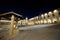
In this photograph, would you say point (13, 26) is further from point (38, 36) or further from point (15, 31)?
point (38, 36)

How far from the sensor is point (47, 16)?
460 inches

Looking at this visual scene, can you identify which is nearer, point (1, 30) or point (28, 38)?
point (28, 38)

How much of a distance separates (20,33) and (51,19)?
13.1 feet

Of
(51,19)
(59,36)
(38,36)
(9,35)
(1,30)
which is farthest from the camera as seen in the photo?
(51,19)

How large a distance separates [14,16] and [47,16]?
13.9 ft

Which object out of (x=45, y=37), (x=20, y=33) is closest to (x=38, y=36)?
(x=45, y=37)

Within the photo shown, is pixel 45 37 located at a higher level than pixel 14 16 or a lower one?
lower

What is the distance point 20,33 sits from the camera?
324 inches

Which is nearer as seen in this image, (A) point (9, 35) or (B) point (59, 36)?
(B) point (59, 36)

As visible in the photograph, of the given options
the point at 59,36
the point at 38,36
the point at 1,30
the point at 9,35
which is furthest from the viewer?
the point at 1,30

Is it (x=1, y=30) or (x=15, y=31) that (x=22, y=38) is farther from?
(x=1, y=30)

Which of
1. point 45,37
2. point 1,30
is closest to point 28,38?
point 45,37

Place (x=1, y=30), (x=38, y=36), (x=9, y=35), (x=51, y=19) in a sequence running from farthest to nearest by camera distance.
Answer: (x=51, y=19) → (x=1, y=30) → (x=9, y=35) → (x=38, y=36)

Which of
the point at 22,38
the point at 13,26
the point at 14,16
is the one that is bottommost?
the point at 22,38
